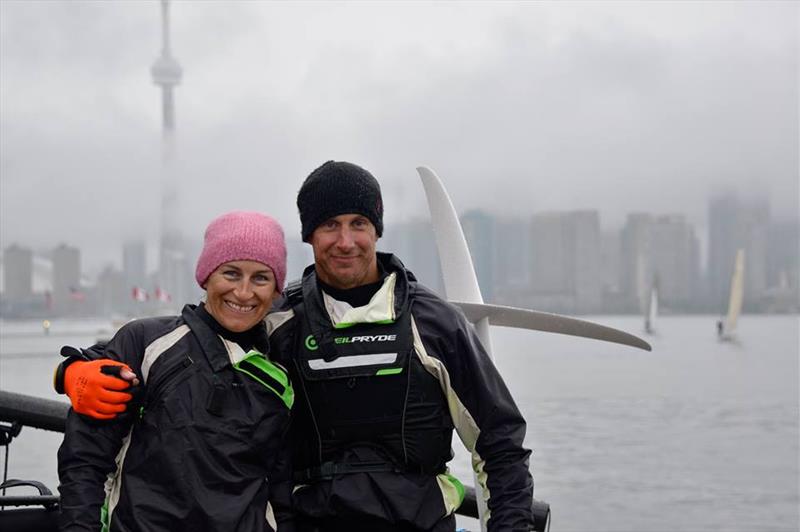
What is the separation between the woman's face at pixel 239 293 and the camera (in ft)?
9.91

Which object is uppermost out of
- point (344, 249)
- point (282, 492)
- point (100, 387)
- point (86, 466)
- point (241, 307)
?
point (344, 249)

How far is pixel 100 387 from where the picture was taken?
278cm

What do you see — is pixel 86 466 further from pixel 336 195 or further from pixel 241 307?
pixel 336 195

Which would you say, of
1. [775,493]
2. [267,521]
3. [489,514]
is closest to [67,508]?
[267,521]

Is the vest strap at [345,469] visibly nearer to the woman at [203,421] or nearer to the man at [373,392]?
the man at [373,392]

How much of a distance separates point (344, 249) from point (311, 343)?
0.32 m

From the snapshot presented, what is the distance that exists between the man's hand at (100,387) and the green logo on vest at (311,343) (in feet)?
1.82

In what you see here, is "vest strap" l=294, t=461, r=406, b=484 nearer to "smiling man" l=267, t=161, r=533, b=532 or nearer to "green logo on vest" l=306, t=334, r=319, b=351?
"smiling man" l=267, t=161, r=533, b=532

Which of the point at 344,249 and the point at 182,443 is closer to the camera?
the point at 182,443

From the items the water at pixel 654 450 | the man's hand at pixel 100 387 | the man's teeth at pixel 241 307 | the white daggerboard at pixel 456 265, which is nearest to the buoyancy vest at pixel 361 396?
the man's teeth at pixel 241 307

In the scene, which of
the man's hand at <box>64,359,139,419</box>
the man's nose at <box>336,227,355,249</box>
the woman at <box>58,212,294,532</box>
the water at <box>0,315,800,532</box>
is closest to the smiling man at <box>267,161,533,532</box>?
the man's nose at <box>336,227,355,249</box>

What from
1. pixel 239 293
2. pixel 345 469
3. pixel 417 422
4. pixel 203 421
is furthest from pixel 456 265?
pixel 203 421

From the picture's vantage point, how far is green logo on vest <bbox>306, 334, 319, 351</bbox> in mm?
3143

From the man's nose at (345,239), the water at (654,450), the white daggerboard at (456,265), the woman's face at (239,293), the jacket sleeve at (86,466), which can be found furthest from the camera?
the water at (654,450)
